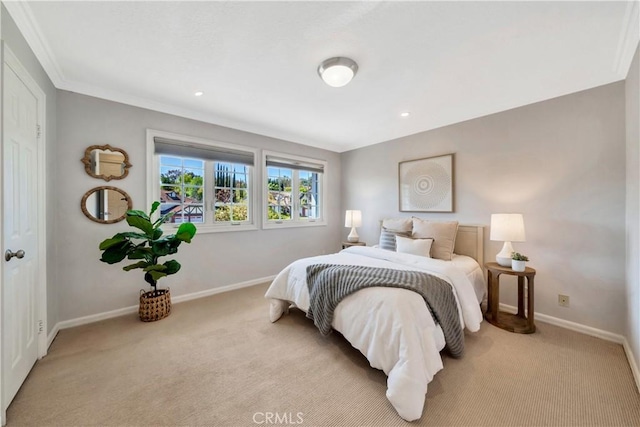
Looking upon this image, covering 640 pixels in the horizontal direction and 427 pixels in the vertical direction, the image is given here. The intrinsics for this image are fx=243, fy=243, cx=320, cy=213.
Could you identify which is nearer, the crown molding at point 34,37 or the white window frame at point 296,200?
the crown molding at point 34,37

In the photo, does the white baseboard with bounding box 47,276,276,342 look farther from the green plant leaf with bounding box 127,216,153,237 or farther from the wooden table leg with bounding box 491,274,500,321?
the wooden table leg with bounding box 491,274,500,321

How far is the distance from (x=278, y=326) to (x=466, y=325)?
1737mm

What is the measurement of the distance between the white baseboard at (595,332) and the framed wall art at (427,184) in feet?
4.81

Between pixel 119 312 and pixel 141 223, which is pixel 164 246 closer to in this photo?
pixel 141 223

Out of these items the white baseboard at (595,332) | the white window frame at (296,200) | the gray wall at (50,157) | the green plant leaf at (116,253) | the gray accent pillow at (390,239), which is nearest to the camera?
the white baseboard at (595,332)

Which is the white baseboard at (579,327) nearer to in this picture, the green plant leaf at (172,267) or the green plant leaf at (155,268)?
the green plant leaf at (172,267)

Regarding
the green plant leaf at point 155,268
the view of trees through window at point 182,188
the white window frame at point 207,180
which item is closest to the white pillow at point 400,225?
the white window frame at point 207,180

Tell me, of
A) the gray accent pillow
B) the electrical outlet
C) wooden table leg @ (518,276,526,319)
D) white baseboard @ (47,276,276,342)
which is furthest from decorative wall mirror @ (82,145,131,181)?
the electrical outlet

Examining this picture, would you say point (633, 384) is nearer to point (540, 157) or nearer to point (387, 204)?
point (540, 157)

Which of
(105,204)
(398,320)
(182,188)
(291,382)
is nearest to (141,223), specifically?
(105,204)

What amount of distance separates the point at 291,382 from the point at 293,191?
311cm

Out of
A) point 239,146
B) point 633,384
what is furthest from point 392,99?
point 633,384

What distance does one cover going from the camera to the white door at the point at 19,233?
1.44m

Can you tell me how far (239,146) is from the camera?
3.58 metres
